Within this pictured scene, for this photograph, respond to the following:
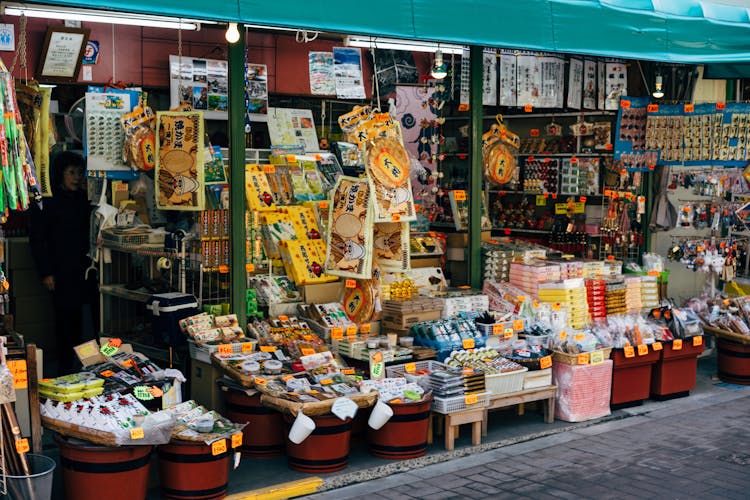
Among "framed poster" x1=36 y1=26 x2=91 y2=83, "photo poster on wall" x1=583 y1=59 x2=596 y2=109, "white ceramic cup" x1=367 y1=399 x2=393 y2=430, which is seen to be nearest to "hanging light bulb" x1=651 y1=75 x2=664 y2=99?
"photo poster on wall" x1=583 y1=59 x2=596 y2=109

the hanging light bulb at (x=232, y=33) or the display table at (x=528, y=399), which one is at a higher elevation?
the hanging light bulb at (x=232, y=33)

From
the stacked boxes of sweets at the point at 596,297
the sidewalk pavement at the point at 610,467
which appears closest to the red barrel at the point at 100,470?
the sidewalk pavement at the point at 610,467

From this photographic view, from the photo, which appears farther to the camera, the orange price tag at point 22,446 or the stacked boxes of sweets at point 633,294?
the stacked boxes of sweets at point 633,294

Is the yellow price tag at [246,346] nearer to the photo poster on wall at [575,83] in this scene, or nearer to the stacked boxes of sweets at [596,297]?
the stacked boxes of sweets at [596,297]

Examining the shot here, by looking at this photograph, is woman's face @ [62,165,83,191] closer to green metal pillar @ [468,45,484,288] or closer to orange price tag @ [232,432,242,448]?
green metal pillar @ [468,45,484,288]

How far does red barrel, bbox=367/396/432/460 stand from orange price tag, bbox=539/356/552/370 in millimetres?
1456

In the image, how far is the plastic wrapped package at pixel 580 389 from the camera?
9.21m

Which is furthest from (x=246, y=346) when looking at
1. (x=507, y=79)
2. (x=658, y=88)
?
(x=658, y=88)

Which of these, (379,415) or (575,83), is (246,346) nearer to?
(379,415)

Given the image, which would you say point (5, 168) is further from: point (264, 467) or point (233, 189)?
point (264, 467)

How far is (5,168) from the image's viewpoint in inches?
240

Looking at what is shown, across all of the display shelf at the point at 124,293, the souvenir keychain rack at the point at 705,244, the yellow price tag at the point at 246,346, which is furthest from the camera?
the souvenir keychain rack at the point at 705,244

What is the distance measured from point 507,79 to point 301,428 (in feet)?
18.0

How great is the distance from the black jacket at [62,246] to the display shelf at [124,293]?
1.98 feet
